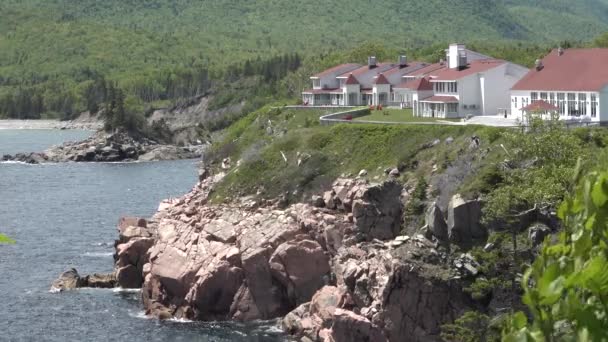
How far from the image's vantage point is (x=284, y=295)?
4903 centimetres

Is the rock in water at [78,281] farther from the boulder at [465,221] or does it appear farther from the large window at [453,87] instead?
the large window at [453,87]

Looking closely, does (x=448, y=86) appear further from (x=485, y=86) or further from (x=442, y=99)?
(x=485, y=86)

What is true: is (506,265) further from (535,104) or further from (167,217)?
(167,217)

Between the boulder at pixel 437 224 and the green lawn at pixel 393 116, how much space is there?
21.3 meters

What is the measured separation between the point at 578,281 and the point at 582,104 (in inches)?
2139

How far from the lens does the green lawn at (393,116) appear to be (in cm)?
6831

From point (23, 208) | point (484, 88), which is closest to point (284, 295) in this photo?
point (484, 88)

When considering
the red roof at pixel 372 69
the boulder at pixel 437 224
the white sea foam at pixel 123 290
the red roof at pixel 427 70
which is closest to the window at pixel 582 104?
the boulder at pixel 437 224

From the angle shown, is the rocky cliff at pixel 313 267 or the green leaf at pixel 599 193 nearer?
the green leaf at pixel 599 193

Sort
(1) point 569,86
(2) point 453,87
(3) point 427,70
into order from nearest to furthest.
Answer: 1. (1) point 569,86
2. (2) point 453,87
3. (3) point 427,70

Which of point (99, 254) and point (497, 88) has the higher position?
point (497, 88)

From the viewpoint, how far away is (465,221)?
4534 centimetres

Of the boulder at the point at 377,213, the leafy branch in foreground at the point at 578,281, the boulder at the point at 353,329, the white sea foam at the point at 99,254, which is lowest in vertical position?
the white sea foam at the point at 99,254

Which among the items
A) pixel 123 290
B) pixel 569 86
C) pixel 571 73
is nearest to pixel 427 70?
pixel 571 73
